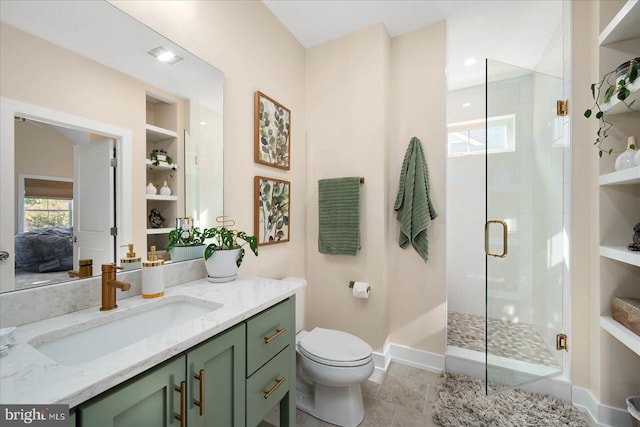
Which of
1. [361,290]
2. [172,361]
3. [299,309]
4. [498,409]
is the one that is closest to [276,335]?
[172,361]

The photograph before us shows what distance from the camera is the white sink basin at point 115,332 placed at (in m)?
0.81

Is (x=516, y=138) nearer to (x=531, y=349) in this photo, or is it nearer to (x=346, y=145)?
(x=346, y=145)

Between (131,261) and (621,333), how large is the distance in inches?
92.3

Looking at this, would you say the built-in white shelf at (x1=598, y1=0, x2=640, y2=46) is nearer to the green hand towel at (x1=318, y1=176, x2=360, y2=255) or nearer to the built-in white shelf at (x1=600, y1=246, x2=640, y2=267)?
the built-in white shelf at (x1=600, y1=246, x2=640, y2=267)

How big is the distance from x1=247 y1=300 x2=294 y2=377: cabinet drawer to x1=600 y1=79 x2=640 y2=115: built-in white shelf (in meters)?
1.86

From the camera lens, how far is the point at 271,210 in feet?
6.43

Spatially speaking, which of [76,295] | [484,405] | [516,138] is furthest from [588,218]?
[76,295]

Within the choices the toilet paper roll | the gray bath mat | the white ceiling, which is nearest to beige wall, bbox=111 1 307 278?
the white ceiling

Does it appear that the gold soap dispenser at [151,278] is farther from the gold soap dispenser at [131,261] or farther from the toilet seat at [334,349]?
the toilet seat at [334,349]

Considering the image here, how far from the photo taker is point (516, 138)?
174 centimetres

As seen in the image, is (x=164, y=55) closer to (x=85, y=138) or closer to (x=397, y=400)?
(x=85, y=138)

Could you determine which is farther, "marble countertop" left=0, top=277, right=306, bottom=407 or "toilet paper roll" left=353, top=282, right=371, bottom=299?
"toilet paper roll" left=353, top=282, right=371, bottom=299

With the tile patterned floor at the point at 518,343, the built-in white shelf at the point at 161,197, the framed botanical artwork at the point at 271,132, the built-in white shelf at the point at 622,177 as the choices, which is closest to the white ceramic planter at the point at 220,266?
the built-in white shelf at the point at 161,197

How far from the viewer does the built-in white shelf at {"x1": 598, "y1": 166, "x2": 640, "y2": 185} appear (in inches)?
47.4
